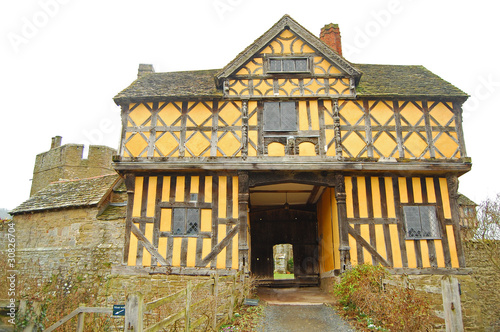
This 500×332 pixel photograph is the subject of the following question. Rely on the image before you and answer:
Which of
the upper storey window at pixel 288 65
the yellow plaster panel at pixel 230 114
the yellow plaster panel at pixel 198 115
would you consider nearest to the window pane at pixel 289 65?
the upper storey window at pixel 288 65

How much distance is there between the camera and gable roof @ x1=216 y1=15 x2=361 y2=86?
1227 cm

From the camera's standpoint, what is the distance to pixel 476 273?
13.0 metres

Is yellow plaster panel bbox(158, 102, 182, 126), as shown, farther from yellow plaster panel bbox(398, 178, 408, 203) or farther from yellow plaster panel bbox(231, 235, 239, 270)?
yellow plaster panel bbox(398, 178, 408, 203)

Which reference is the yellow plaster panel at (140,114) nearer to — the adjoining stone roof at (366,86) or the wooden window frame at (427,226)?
the adjoining stone roof at (366,86)

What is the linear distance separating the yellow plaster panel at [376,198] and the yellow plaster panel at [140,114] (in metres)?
8.26

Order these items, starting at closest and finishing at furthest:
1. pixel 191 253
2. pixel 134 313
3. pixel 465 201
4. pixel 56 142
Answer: pixel 134 313 < pixel 191 253 < pixel 465 201 < pixel 56 142

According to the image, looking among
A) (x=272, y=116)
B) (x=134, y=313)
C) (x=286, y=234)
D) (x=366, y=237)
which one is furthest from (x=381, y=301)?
(x=286, y=234)

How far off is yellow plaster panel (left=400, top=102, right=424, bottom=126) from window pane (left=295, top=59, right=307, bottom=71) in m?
3.82

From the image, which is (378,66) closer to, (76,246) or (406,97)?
(406,97)

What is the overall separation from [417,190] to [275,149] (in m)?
5.03

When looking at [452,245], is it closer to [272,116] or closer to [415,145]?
[415,145]

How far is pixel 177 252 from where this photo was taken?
1114 centimetres

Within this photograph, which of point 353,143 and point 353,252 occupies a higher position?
point 353,143

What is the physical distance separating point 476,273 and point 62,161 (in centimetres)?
2739
